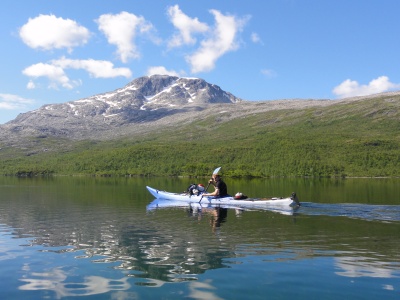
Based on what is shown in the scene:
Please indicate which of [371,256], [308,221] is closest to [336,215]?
[308,221]

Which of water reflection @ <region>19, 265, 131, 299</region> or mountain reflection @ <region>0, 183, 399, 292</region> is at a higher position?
mountain reflection @ <region>0, 183, 399, 292</region>

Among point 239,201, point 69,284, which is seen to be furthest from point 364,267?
point 239,201

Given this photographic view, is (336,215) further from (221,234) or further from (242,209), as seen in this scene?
(221,234)

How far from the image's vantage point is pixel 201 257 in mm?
20828

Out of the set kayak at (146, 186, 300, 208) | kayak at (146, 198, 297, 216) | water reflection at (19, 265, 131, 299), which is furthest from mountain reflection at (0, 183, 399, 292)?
kayak at (146, 186, 300, 208)

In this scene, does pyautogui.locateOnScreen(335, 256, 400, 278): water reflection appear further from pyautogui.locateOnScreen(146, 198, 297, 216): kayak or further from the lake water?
pyautogui.locateOnScreen(146, 198, 297, 216): kayak

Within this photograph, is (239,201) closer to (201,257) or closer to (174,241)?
(174,241)

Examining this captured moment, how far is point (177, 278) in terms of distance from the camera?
17.3 m

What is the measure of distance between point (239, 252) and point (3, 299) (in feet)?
37.3

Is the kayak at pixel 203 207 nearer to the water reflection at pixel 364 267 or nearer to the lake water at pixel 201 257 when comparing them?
the lake water at pixel 201 257

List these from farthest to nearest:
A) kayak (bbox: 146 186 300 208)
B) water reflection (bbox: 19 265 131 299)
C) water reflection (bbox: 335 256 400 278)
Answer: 1. kayak (bbox: 146 186 300 208)
2. water reflection (bbox: 335 256 400 278)
3. water reflection (bbox: 19 265 131 299)

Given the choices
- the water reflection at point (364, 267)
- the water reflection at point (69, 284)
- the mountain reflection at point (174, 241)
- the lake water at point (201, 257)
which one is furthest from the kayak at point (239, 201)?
the water reflection at point (69, 284)

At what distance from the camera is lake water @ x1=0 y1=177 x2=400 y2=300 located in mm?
16000

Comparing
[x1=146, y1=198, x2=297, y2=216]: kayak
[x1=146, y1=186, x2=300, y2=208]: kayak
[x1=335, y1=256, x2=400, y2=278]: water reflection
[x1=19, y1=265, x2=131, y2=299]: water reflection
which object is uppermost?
[x1=146, y1=186, x2=300, y2=208]: kayak
